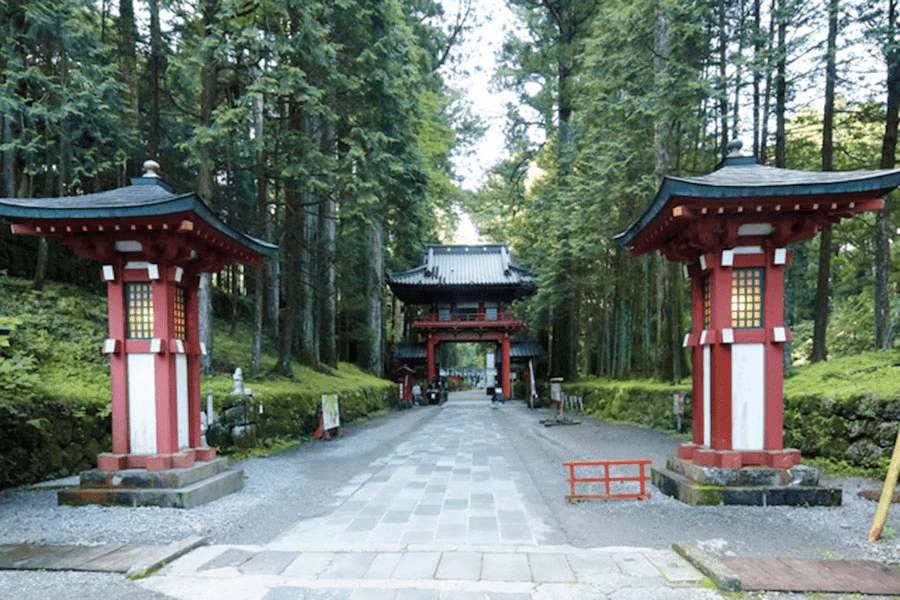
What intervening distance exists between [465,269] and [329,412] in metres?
16.3

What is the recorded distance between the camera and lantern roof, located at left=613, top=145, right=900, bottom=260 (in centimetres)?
524

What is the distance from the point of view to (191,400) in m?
6.70

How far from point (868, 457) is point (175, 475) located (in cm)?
883

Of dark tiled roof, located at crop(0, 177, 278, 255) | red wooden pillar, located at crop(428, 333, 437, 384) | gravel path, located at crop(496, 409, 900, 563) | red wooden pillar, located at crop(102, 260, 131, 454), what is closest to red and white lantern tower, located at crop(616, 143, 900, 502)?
gravel path, located at crop(496, 409, 900, 563)

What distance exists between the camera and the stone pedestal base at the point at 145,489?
569 centimetres

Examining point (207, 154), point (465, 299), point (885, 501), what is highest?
point (207, 154)

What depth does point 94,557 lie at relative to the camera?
4113 mm

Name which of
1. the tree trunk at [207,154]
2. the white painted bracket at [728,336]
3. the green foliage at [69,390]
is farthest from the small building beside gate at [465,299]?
the white painted bracket at [728,336]

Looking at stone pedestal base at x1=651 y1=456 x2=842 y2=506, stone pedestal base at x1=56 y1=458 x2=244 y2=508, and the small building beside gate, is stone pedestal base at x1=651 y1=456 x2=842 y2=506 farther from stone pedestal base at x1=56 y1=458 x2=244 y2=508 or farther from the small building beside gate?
the small building beside gate

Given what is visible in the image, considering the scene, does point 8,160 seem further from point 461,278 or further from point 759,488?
point 461,278

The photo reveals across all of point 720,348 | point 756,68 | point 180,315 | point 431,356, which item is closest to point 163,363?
point 180,315

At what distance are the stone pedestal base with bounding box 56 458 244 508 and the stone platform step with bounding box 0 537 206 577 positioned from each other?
4.29ft

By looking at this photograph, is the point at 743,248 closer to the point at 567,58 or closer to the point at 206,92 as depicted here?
the point at 206,92

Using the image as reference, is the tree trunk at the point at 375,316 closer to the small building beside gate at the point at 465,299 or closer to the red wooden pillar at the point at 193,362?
the small building beside gate at the point at 465,299
